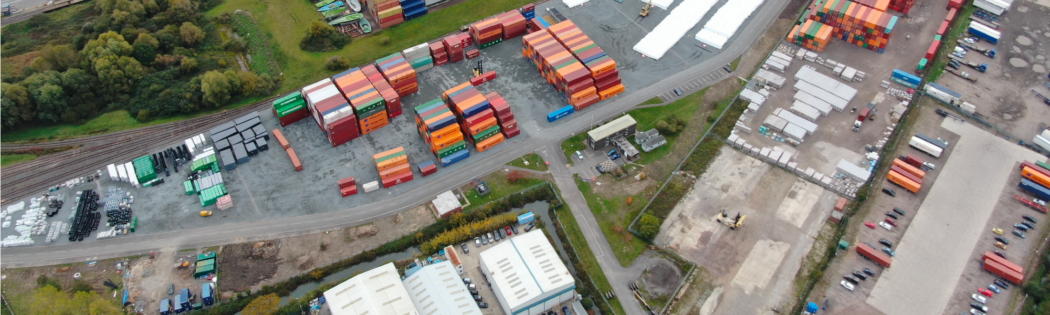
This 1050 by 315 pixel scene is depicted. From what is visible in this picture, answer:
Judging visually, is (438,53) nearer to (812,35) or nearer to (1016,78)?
(812,35)

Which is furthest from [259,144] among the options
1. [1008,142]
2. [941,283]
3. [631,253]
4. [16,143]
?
[1008,142]

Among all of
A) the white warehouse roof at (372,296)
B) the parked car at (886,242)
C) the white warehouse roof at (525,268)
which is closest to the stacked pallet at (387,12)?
the white warehouse roof at (525,268)

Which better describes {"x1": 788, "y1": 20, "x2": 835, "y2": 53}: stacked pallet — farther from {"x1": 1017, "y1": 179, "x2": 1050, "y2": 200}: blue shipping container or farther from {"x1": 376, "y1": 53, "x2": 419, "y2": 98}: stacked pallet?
{"x1": 376, "y1": 53, "x2": 419, "y2": 98}: stacked pallet

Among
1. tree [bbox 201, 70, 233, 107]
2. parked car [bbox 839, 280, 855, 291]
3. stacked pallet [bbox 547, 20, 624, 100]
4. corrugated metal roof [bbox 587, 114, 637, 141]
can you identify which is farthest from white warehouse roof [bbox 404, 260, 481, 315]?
tree [bbox 201, 70, 233, 107]

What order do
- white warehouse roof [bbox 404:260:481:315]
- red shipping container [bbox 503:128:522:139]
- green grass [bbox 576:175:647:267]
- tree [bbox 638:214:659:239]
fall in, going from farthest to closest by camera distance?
red shipping container [bbox 503:128:522:139] → green grass [bbox 576:175:647:267] → tree [bbox 638:214:659:239] → white warehouse roof [bbox 404:260:481:315]

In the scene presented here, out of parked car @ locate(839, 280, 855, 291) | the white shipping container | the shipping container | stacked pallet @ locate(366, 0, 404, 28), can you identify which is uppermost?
the white shipping container

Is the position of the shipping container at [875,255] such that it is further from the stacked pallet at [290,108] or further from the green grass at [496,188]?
the stacked pallet at [290,108]

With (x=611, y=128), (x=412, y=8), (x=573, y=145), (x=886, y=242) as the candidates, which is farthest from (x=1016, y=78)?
(x=412, y=8)
